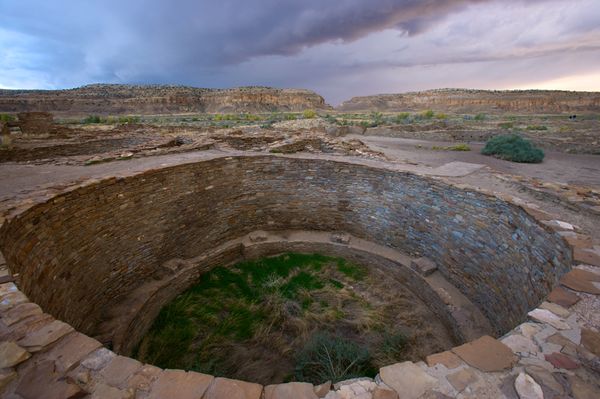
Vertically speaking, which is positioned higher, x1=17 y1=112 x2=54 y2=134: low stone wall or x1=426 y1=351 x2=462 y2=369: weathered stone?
x1=17 y1=112 x2=54 y2=134: low stone wall

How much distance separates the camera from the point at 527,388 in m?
1.88

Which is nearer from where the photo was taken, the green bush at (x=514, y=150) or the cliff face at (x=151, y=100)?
the green bush at (x=514, y=150)

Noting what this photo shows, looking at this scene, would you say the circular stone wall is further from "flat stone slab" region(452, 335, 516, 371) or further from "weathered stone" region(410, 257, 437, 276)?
"flat stone slab" region(452, 335, 516, 371)

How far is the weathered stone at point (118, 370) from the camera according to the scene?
6.37ft

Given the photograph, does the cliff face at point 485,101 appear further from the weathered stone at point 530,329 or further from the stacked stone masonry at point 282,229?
the weathered stone at point 530,329

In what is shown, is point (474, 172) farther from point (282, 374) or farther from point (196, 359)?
point (196, 359)

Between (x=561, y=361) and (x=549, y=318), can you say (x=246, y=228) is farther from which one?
(x=561, y=361)

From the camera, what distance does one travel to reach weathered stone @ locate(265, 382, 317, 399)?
1934 millimetres

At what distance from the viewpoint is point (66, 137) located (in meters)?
13.5

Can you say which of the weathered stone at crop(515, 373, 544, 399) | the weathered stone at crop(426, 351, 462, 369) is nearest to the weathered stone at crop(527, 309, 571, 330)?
the weathered stone at crop(515, 373, 544, 399)

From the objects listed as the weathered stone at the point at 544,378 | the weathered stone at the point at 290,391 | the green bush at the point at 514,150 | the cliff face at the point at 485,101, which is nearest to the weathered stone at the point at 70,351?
the weathered stone at the point at 290,391

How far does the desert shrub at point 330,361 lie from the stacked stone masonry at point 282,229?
6.40 feet

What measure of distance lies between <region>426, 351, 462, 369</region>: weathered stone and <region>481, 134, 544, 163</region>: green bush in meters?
13.6

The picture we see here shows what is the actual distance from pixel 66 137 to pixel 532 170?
20.3m
